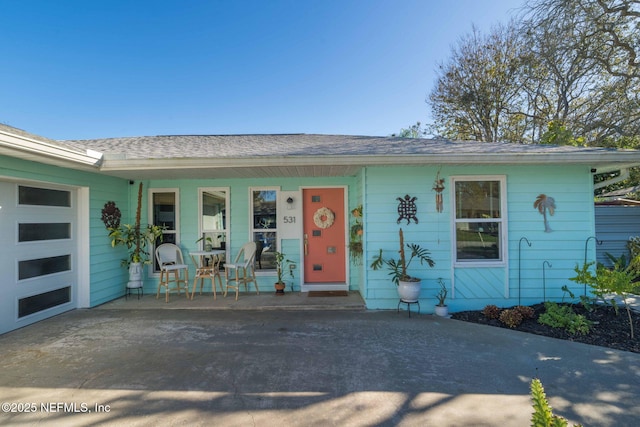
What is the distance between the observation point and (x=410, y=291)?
4117mm

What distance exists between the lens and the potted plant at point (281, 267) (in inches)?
212

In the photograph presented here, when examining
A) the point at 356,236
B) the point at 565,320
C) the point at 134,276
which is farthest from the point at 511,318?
the point at 134,276

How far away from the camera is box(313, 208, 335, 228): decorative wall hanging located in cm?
559

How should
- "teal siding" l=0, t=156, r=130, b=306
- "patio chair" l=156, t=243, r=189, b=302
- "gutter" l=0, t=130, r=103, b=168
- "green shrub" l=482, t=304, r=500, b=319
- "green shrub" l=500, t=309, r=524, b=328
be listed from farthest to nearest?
"patio chair" l=156, t=243, r=189, b=302, "teal siding" l=0, t=156, r=130, b=306, "green shrub" l=482, t=304, r=500, b=319, "green shrub" l=500, t=309, r=524, b=328, "gutter" l=0, t=130, r=103, b=168

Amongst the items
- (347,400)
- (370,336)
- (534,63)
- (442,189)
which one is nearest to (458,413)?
(347,400)

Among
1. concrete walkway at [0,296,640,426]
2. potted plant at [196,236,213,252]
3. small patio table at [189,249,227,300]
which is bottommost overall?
concrete walkway at [0,296,640,426]

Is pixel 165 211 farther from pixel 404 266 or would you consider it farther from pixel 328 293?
pixel 404 266

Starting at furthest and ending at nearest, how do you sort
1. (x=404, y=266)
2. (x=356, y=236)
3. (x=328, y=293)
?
(x=328, y=293)
(x=356, y=236)
(x=404, y=266)

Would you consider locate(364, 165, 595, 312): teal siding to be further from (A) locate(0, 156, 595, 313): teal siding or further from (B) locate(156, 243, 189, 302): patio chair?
(B) locate(156, 243, 189, 302): patio chair

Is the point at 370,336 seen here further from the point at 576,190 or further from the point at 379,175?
the point at 576,190

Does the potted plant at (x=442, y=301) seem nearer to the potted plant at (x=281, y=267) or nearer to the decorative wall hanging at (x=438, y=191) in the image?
the decorative wall hanging at (x=438, y=191)

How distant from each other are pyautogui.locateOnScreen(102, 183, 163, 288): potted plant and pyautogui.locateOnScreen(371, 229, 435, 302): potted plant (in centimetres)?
419

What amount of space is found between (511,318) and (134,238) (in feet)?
20.4

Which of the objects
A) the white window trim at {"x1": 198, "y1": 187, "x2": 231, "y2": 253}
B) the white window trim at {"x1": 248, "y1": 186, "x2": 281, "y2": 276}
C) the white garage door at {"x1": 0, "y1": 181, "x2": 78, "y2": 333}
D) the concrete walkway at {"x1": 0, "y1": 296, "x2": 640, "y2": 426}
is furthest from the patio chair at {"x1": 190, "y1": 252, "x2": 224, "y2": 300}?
the white garage door at {"x1": 0, "y1": 181, "x2": 78, "y2": 333}
